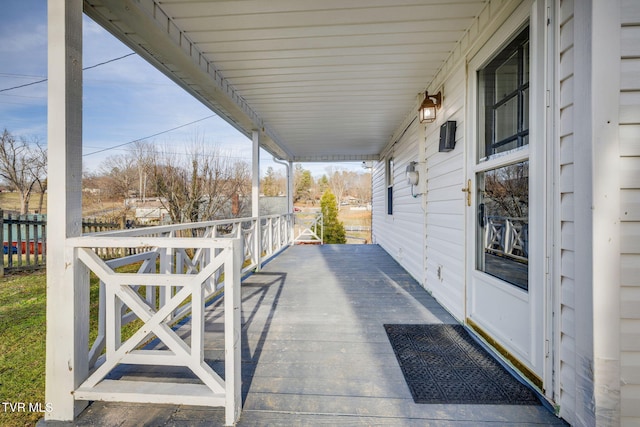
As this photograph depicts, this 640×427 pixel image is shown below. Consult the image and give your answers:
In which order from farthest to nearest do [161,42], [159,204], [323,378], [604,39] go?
[159,204], [161,42], [323,378], [604,39]

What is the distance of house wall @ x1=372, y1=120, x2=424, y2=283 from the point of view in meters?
3.92

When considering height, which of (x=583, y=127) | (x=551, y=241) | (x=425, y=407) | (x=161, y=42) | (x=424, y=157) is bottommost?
(x=425, y=407)

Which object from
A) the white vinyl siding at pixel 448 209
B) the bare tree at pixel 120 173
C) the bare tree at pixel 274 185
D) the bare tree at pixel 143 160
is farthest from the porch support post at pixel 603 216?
the bare tree at pixel 274 185

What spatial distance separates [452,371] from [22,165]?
899cm

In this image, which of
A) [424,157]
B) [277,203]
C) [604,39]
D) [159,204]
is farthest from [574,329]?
[277,203]

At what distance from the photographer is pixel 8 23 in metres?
4.12

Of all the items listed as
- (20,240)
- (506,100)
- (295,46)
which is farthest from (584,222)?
(20,240)

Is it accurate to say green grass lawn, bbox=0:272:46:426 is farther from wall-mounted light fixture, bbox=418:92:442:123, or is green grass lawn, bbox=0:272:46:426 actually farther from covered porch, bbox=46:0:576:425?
wall-mounted light fixture, bbox=418:92:442:123

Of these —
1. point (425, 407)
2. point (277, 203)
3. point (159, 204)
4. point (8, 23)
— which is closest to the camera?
point (425, 407)

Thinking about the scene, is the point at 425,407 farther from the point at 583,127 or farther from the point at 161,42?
the point at 161,42

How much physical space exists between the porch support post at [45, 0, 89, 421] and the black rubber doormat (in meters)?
1.80

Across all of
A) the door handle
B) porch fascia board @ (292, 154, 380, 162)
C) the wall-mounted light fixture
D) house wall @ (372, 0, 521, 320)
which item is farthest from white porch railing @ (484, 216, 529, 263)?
porch fascia board @ (292, 154, 380, 162)

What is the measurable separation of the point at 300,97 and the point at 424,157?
1.80m

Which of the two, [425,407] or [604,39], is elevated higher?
[604,39]
